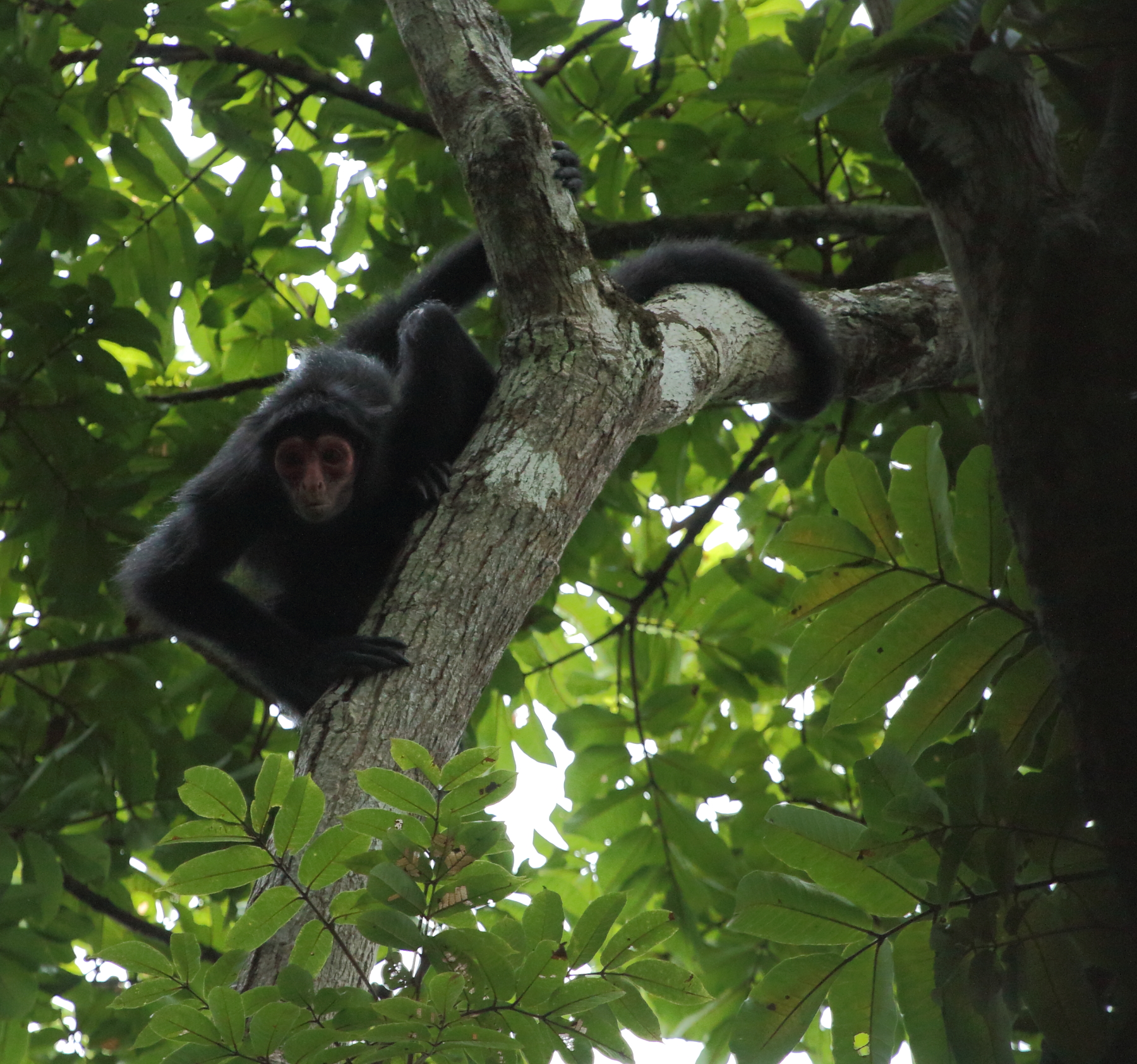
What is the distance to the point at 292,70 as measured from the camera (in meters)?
3.92

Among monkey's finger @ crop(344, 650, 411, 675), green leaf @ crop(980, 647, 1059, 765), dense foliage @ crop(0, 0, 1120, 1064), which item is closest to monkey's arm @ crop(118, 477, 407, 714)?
dense foliage @ crop(0, 0, 1120, 1064)

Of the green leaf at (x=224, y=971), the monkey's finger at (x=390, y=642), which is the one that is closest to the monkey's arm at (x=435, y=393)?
the monkey's finger at (x=390, y=642)

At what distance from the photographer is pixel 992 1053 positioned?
4.01ft

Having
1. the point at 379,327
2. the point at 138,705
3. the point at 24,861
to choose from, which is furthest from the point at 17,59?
the point at 24,861

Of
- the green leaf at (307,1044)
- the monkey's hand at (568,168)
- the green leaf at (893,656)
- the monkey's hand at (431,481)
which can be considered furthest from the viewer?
the monkey's hand at (568,168)

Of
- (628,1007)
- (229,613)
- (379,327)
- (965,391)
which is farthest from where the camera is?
(379,327)

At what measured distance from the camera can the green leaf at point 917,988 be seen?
1362 mm

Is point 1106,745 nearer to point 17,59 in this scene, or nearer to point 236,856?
point 236,856

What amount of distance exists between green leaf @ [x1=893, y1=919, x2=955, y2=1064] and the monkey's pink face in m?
2.48

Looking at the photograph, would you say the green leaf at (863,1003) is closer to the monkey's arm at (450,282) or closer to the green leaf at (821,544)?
the green leaf at (821,544)

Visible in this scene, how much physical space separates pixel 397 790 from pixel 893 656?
823 mm

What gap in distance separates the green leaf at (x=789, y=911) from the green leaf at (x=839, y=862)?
28 mm

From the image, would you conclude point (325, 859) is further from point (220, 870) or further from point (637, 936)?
point (637, 936)

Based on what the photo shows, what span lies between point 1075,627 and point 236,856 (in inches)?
38.0
